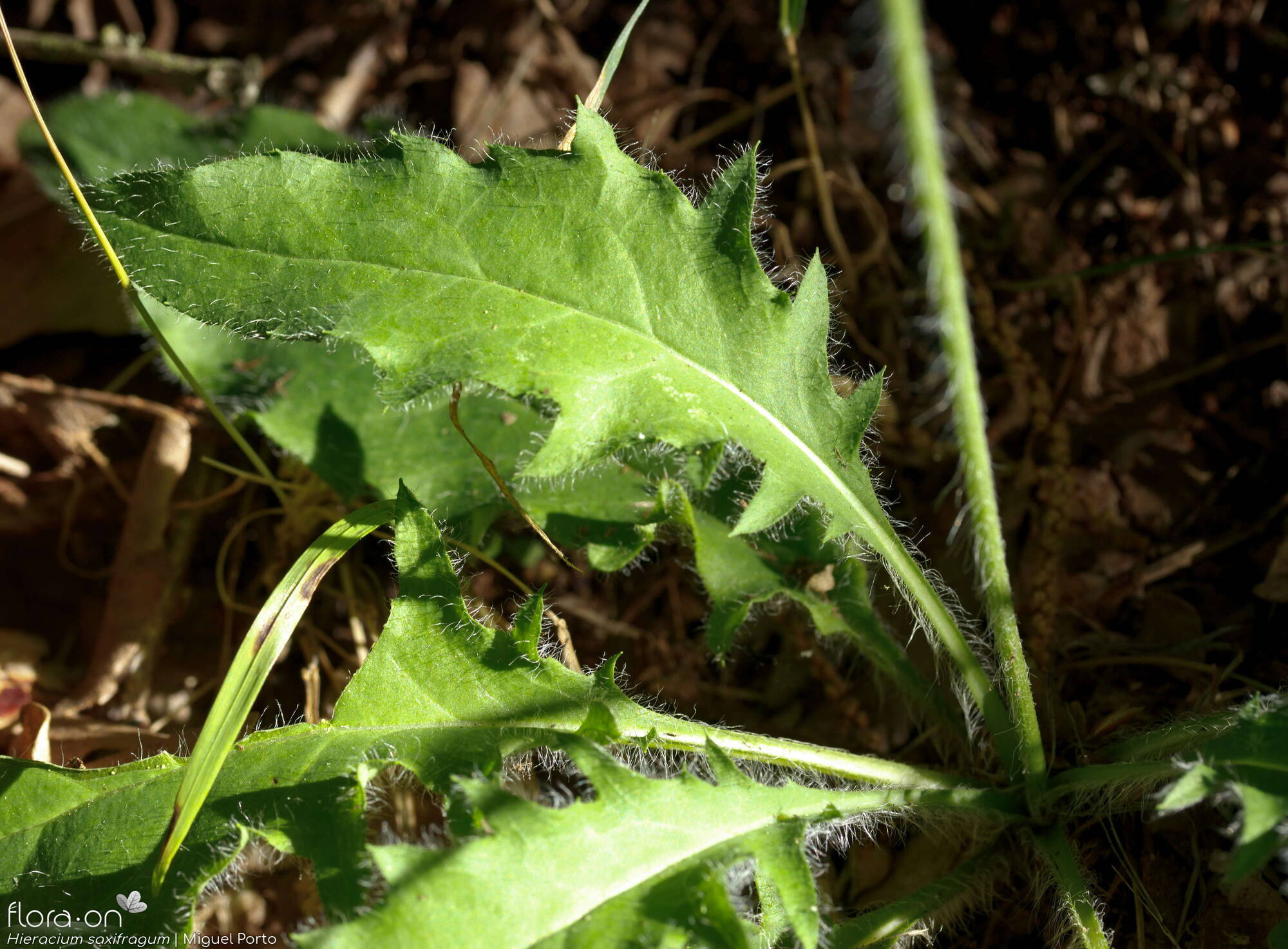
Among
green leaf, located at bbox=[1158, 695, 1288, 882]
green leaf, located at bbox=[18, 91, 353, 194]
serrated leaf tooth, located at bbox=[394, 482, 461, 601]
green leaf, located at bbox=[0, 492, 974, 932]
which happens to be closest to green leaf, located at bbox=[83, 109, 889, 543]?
serrated leaf tooth, located at bbox=[394, 482, 461, 601]

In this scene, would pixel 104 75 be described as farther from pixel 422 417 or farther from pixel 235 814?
pixel 235 814

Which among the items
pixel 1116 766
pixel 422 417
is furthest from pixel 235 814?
pixel 1116 766

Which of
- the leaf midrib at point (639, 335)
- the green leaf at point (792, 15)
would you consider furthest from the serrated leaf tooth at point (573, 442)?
the green leaf at point (792, 15)

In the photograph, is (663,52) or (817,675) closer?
(817,675)

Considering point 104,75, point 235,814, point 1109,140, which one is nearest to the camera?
point 235,814

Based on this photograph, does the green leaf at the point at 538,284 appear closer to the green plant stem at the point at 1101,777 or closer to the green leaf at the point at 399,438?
the green leaf at the point at 399,438

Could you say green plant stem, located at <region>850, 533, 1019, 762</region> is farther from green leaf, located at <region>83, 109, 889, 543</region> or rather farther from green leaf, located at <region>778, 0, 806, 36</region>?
green leaf, located at <region>778, 0, 806, 36</region>
